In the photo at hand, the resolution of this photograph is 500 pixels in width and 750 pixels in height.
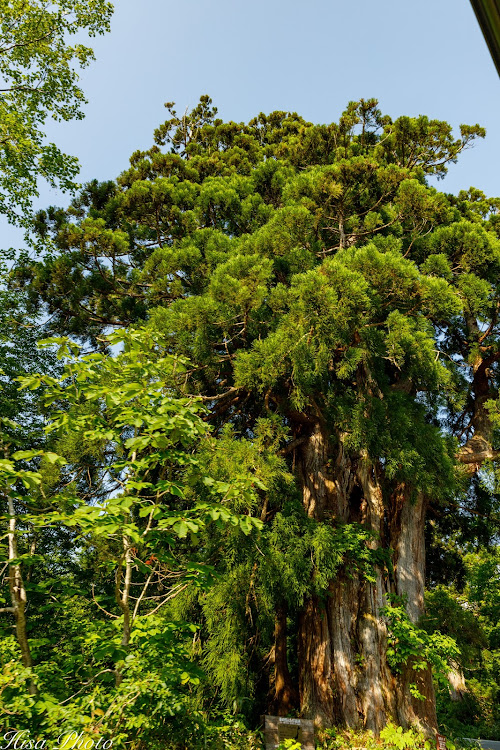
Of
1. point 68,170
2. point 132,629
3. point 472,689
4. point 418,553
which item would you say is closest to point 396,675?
point 418,553

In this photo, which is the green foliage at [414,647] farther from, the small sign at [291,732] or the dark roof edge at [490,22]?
the dark roof edge at [490,22]

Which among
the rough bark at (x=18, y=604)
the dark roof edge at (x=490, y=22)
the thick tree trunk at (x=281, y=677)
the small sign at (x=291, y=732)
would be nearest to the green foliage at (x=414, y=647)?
the thick tree trunk at (x=281, y=677)

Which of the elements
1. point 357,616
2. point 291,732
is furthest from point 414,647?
point 291,732

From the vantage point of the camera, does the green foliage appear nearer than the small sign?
No

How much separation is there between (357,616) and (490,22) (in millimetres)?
5806

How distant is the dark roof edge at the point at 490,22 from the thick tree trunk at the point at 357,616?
514 cm

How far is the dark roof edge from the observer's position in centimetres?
47

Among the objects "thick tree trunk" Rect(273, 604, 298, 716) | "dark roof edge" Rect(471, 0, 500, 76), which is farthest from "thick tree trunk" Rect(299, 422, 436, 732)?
"dark roof edge" Rect(471, 0, 500, 76)

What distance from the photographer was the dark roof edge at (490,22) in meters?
0.47

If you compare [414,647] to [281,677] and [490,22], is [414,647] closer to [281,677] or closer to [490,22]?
[281,677]

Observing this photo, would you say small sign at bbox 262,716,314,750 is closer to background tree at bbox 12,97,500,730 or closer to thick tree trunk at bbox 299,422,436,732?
background tree at bbox 12,97,500,730

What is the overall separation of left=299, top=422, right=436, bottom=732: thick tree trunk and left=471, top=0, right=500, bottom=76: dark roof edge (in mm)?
5143

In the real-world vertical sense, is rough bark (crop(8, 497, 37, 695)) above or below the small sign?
above

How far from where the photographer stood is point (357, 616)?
17.4 feet
